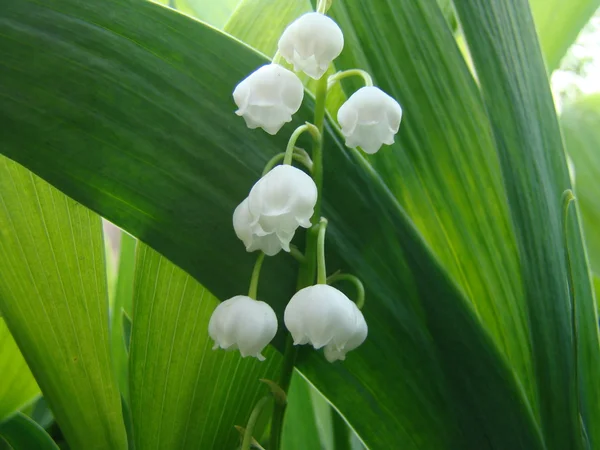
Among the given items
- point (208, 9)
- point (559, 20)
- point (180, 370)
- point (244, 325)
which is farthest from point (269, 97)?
point (208, 9)

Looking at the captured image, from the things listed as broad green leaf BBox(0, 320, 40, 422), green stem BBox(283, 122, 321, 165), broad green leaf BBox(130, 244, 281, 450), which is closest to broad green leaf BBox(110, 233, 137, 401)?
broad green leaf BBox(0, 320, 40, 422)

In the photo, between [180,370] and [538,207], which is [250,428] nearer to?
[180,370]

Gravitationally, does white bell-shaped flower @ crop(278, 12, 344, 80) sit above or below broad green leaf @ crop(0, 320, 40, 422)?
above

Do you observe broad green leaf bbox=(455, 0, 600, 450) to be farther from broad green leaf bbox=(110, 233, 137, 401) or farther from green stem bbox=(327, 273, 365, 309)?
broad green leaf bbox=(110, 233, 137, 401)

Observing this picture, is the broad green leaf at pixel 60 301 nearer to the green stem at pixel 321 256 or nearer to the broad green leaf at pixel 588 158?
the green stem at pixel 321 256

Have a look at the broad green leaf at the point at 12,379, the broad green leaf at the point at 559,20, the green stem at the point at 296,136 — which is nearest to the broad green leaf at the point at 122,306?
the broad green leaf at the point at 12,379

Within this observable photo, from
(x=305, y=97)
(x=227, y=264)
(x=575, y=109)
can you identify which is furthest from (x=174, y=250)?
(x=575, y=109)
